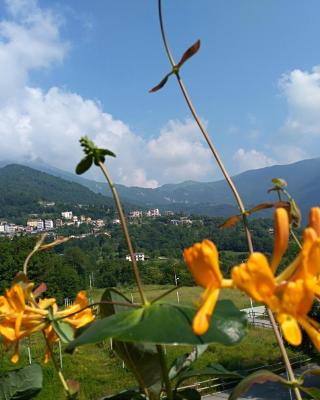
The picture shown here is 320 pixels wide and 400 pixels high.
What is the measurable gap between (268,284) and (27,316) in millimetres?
543

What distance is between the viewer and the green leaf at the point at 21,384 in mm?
1113

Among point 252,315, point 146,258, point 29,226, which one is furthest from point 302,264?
point 29,226

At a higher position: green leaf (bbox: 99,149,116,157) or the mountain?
the mountain

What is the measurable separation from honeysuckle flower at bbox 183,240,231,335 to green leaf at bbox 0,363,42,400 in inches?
28.0

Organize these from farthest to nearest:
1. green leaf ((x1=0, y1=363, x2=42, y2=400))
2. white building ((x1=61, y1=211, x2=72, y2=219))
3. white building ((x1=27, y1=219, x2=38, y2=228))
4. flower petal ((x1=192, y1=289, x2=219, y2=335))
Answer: white building ((x1=61, y1=211, x2=72, y2=219)), white building ((x1=27, y1=219, x2=38, y2=228)), green leaf ((x1=0, y1=363, x2=42, y2=400)), flower petal ((x1=192, y1=289, x2=219, y2=335))

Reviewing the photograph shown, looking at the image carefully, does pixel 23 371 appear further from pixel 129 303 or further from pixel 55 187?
pixel 55 187

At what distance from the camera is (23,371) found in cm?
115

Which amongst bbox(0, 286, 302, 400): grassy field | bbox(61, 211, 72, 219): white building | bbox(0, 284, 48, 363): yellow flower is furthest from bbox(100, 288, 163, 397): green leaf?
bbox(61, 211, 72, 219): white building

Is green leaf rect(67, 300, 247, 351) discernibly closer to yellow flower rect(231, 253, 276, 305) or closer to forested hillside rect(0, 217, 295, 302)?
yellow flower rect(231, 253, 276, 305)

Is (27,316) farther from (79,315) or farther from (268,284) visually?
(268,284)

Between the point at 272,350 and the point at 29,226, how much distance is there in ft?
295

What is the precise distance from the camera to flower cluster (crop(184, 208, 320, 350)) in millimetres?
554

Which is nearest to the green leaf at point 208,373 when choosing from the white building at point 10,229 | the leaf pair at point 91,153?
the leaf pair at point 91,153

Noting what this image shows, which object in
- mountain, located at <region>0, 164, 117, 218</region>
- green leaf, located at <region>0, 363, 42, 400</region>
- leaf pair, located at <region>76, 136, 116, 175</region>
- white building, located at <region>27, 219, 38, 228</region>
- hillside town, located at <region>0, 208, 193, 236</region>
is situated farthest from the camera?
mountain, located at <region>0, 164, 117, 218</region>
